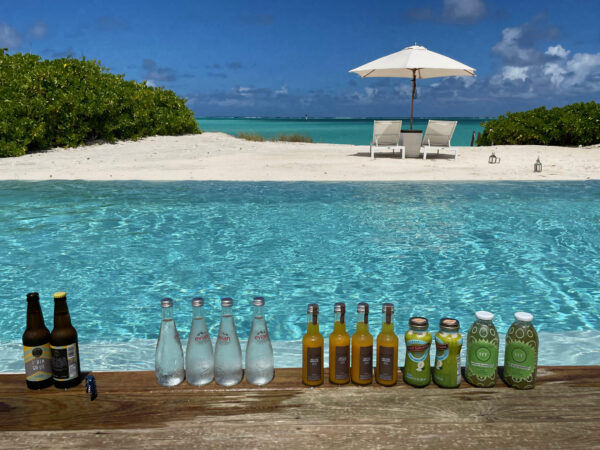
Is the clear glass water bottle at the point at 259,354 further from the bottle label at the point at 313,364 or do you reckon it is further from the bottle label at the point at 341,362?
the bottle label at the point at 341,362

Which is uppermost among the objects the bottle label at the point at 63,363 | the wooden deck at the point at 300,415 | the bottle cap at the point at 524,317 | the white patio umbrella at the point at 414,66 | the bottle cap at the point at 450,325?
the white patio umbrella at the point at 414,66

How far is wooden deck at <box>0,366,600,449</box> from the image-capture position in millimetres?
1848

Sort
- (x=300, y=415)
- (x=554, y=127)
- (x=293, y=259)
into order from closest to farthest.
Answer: (x=300, y=415) < (x=293, y=259) < (x=554, y=127)

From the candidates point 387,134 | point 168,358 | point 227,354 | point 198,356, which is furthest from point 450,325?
point 387,134

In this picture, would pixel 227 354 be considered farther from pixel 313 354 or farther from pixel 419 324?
pixel 419 324

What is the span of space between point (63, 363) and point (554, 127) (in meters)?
22.3

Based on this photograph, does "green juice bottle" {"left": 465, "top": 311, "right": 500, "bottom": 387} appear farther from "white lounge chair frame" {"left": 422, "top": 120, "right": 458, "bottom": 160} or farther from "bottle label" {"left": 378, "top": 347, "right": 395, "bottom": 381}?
"white lounge chair frame" {"left": 422, "top": 120, "right": 458, "bottom": 160}

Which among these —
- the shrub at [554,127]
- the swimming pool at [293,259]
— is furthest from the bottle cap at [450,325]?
the shrub at [554,127]

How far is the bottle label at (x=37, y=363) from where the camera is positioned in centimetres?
219

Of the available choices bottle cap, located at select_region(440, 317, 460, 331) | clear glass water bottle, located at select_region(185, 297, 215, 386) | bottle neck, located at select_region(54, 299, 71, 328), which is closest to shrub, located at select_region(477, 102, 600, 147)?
bottle cap, located at select_region(440, 317, 460, 331)

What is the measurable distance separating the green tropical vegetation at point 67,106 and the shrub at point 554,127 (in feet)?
48.2

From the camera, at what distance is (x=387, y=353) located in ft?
7.24

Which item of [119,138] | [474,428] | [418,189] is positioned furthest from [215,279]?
[119,138]

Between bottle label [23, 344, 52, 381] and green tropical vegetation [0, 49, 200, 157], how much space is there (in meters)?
17.3
